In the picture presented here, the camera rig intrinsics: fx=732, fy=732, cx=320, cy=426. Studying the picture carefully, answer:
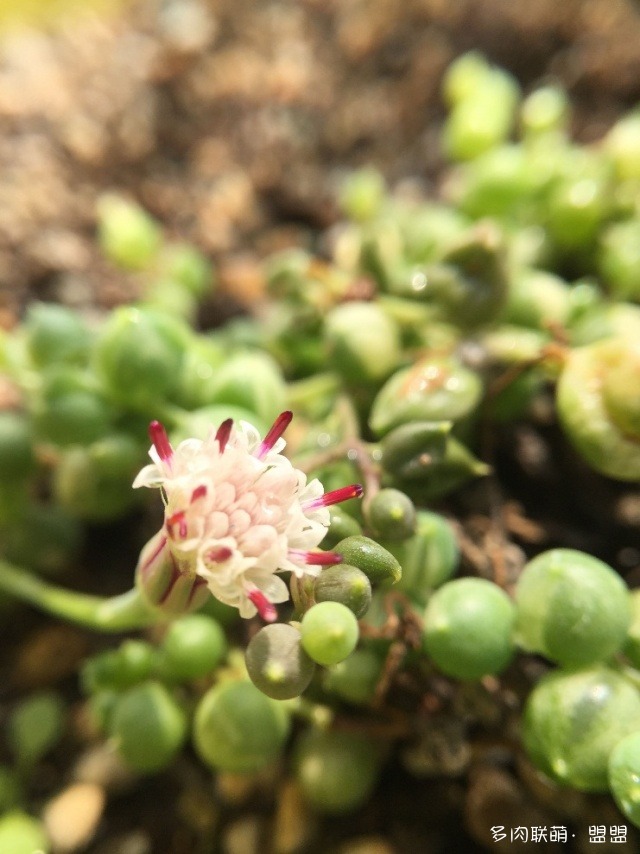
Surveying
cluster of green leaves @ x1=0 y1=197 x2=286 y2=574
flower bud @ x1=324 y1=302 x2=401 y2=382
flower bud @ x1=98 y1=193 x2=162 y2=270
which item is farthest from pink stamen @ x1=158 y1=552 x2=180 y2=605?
flower bud @ x1=98 y1=193 x2=162 y2=270

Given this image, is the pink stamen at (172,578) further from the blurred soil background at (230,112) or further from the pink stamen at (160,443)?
the blurred soil background at (230,112)

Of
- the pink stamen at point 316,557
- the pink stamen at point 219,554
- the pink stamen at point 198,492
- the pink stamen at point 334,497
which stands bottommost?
the pink stamen at point 316,557

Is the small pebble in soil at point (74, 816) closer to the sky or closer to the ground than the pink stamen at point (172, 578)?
closer to the ground

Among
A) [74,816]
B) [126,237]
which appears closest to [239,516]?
[74,816]

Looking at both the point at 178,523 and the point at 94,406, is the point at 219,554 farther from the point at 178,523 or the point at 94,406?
the point at 94,406

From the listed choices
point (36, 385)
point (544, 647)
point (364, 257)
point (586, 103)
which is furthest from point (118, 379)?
point (586, 103)

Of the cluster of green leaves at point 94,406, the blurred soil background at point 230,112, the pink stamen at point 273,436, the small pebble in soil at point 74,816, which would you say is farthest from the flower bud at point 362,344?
the small pebble in soil at point 74,816

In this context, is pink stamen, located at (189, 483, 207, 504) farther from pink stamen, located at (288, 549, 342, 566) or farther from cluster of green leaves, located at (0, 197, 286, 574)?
cluster of green leaves, located at (0, 197, 286, 574)

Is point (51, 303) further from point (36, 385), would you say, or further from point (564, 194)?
point (564, 194)
